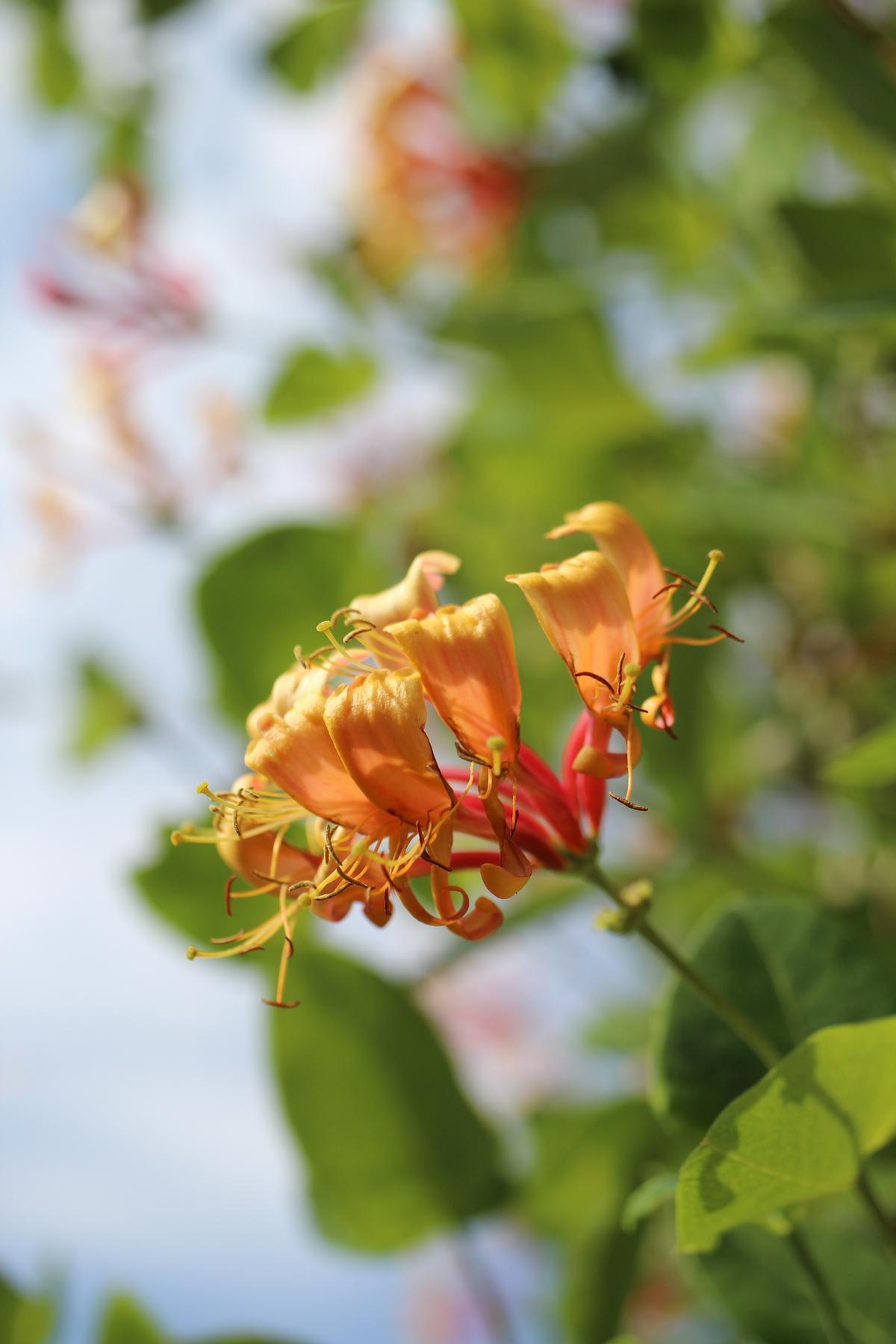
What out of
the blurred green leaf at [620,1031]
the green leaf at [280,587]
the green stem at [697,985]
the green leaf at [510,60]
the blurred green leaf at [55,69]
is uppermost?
the blurred green leaf at [55,69]

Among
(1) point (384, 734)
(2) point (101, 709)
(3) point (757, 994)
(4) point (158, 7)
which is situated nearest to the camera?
(1) point (384, 734)

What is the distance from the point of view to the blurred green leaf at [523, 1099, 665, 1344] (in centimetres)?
87

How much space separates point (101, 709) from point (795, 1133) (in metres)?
1.13

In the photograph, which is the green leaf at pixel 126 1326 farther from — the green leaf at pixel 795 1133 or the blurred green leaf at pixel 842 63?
the blurred green leaf at pixel 842 63

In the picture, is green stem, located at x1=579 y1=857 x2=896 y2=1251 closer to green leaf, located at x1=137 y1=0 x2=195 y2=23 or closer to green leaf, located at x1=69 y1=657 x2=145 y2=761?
green leaf, located at x1=137 y1=0 x2=195 y2=23

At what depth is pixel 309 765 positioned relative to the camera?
50 centimetres

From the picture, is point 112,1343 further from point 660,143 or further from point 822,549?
point 660,143

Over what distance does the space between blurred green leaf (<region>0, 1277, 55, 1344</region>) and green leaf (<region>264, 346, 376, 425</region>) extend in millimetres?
808

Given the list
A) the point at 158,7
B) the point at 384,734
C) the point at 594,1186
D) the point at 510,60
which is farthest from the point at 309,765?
the point at 510,60

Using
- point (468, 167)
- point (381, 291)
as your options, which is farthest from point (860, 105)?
point (468, 167)

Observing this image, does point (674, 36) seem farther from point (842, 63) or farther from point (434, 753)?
point (434, 753)

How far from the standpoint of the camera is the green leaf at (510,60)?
4.03 ft

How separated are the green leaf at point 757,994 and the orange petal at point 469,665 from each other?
6.7 inches

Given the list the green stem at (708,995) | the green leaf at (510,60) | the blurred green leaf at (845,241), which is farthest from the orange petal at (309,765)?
the green leaf at (510,60)
